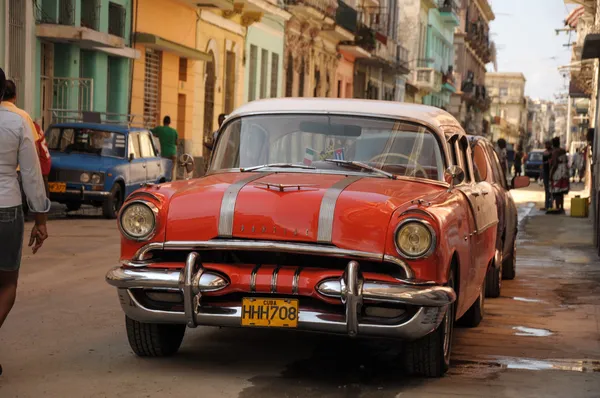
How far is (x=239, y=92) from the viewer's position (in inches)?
1473

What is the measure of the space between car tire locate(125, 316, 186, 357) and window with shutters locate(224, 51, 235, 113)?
1156 inches

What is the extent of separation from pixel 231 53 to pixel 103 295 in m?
26.8

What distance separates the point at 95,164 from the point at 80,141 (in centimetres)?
67

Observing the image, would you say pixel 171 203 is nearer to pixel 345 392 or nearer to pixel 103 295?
pixel 345 392

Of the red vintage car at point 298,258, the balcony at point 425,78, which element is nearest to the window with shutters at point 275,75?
the balcony at point 425,78

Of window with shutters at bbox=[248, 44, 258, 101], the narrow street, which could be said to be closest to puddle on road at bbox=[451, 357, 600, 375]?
the narrow street

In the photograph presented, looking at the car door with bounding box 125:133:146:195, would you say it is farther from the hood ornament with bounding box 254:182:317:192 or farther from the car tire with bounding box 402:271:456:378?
the car tire with bounding box 402:271:456:378

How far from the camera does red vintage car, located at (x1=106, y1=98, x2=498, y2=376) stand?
670 cm

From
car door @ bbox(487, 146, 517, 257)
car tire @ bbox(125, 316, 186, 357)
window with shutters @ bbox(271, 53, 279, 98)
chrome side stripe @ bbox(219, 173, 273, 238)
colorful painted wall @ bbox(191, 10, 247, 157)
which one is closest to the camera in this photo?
chrome side stripe @ bbox(219, 173, 273, 238)

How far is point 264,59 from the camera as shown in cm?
4012

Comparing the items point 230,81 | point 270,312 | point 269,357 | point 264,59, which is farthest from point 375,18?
point 270,312

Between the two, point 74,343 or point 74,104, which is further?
point 74,104

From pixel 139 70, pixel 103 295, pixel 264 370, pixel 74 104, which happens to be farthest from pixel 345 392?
pixel 139 70

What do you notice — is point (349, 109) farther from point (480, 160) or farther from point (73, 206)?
point (73, 206)
